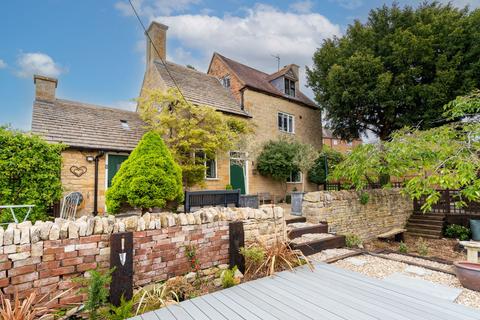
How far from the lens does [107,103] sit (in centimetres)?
1338

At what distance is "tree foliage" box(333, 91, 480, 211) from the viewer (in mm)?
5367

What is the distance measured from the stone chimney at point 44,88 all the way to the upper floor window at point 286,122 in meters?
12.2

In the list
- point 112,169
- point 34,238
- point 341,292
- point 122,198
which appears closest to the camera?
point 34,238

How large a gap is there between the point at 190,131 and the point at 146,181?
4.24m

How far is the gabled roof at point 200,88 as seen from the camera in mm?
12330

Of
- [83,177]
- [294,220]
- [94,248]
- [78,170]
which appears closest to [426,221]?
[294,220]

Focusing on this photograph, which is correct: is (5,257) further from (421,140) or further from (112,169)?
(421,140)

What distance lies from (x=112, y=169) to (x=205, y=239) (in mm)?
7708

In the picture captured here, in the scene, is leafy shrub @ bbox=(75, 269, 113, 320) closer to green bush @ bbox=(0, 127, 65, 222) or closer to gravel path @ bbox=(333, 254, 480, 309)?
gravel path @ bbox=(333, 254, 480, 309)

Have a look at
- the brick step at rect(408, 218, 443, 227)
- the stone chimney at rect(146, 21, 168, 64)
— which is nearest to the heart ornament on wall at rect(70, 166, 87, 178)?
the stone chimney at rect(146, 21, 168, 64)

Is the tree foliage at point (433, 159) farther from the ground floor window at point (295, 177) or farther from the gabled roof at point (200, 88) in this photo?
the gabled roof at point (200, 88)

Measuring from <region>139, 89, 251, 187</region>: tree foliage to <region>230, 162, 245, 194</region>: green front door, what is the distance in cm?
242

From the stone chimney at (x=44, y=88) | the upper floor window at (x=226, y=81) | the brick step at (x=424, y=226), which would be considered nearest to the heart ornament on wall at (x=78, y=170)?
the stone chimney at (x=44, y=88)

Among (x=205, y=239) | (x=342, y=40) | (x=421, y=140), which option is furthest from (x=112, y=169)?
(x=342, y=40)
